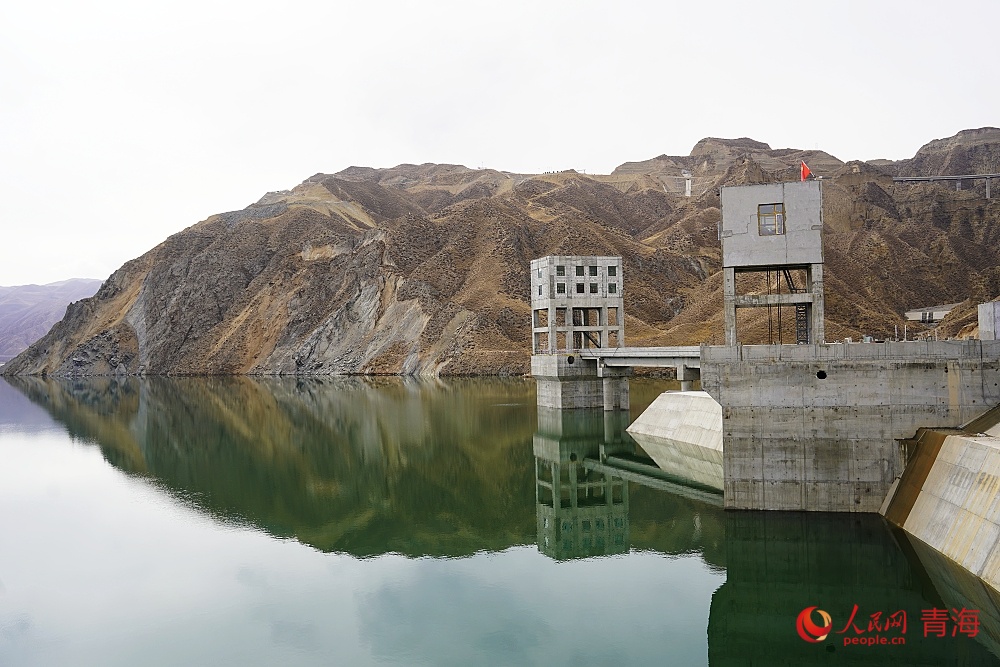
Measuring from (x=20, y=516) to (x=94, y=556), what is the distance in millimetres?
10684

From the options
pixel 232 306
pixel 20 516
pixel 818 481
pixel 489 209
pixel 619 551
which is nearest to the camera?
pixel 818 481

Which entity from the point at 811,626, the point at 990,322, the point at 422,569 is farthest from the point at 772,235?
the point at 422,569

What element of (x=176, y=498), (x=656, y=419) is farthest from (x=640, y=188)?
(x=176, y=498)

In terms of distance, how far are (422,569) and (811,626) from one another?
12.1 meters

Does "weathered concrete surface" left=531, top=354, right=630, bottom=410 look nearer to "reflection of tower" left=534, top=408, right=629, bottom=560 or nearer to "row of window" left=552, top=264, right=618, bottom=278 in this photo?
"reflection of tower" left=534, top=408, right=629, bottom=560

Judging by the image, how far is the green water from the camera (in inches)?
853

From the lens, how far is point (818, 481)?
27.8m

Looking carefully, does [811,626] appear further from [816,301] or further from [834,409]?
[816,301]

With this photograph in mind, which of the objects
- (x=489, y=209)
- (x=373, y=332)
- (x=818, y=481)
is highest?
(x=489, y=209)

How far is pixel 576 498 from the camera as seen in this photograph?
39812 millimetres

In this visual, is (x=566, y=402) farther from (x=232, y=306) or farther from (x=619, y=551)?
(x=232, y=306)

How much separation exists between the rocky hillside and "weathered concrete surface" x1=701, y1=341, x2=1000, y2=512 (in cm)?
6553

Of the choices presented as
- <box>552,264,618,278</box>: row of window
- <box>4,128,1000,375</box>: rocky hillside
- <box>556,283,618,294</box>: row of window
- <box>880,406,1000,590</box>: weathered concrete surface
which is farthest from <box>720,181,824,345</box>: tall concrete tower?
<box>4,128,1000,375</box>: rocky hillside

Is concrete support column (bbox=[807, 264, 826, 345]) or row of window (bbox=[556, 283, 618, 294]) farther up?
row of window (bbox=[556, 283, 618, 294])
